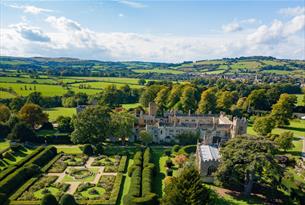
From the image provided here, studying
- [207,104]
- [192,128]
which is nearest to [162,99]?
[207,104]

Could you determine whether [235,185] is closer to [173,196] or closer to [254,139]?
[254,139]

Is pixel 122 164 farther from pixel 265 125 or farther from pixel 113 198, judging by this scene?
pixel 265 125

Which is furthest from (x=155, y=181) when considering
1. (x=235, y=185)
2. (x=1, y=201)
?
(x=1, y=201)

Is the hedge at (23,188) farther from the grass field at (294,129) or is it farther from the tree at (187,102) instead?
the tree at (187,102)

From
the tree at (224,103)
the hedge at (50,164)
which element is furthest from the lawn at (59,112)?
the tree at (224,103)

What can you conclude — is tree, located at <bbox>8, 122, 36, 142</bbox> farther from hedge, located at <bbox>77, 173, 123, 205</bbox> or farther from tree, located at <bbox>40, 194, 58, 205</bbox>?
tree, located at <bbox>40, 194, 58, 205</bbox>
